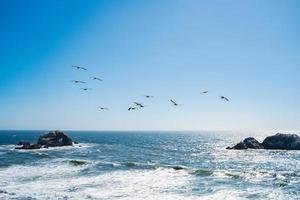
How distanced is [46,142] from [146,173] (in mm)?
60498

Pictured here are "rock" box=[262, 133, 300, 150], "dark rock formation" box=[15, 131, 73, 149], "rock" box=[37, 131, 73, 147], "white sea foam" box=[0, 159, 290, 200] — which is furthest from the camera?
"rock" box=[262, 133, 300, 150]

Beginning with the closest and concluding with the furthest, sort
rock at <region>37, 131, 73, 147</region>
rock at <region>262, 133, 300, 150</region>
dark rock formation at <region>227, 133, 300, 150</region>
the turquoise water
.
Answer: the turquoise water, rock at <region>37, 131, 73, 147</region>, rock at <region>262, 133, 300, 150</region>, dark rock formation at <region>227, 133, 300, 150</region>

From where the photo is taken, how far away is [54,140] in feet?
363

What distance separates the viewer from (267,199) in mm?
37000

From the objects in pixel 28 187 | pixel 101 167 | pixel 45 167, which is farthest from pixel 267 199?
pixel 45 167

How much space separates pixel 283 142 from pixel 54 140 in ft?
217

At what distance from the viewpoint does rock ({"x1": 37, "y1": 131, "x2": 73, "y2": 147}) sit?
108m

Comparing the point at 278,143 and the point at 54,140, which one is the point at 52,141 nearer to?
the point at 54,140

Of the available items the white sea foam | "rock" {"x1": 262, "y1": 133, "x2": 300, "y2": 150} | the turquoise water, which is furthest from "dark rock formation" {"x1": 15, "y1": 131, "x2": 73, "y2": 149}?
"rock" {"x1": 262, "y1": 133, "x2": 300, "y2": 150}

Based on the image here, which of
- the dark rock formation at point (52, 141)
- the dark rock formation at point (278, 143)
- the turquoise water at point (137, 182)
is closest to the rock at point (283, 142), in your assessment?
the dark rock formation at point (278, 143)

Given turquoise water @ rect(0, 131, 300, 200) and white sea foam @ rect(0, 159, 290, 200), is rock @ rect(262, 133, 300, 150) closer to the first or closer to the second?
turquoise water @ rect(0, 131, 300, 200)

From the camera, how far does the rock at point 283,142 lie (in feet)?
363

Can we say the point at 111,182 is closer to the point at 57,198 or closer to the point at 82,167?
the point at 57,198

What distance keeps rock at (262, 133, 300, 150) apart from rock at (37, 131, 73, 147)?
5917 cm
